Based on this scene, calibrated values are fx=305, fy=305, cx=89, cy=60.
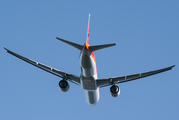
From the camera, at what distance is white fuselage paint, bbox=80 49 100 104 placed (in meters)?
32.6

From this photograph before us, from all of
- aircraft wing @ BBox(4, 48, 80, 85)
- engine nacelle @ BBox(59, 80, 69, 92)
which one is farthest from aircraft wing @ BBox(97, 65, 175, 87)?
engine nacelle @ BBox(59, 80, 69, 92)

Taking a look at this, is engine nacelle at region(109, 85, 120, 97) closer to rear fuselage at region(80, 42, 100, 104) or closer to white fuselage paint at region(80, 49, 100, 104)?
white fuselage paint at region(80, 49, 100, 104)

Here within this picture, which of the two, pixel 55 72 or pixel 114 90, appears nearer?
pixel 114 90

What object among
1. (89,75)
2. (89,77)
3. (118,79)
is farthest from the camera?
(118,79)

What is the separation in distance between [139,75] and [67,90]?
911 cm

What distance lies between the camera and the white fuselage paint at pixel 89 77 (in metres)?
32.6

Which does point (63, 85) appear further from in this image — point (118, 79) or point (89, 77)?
point (118, 79)

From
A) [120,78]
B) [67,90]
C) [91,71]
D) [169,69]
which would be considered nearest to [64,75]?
[67,90]

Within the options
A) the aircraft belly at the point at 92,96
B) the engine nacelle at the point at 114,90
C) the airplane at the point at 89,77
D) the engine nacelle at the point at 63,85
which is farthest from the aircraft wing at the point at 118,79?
the engine nacelle at the point at 63,85

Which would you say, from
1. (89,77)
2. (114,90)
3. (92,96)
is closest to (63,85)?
(89,77)

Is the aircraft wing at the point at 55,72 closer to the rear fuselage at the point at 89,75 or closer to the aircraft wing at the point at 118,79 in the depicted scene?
the rear fuselage at the point at 89,75

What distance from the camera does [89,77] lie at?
35.9 m

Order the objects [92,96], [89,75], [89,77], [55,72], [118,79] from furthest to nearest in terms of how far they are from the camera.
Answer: [92,96]
[55,72]
[118,79]
[89,77]
[89,75]

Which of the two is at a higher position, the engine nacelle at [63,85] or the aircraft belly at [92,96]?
the engine nacelle at [63,85]
